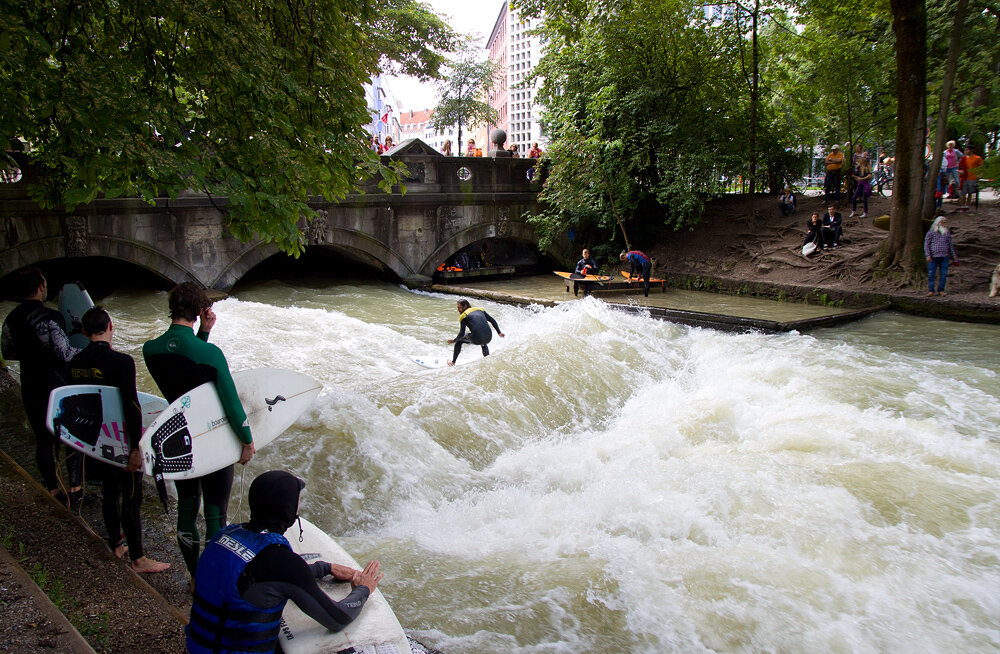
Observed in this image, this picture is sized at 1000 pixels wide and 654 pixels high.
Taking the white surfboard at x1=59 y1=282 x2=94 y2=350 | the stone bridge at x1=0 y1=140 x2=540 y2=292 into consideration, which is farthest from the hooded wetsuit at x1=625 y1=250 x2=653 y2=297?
→ the white surfboard at x1=59 y1=282 x2=94 y2=350

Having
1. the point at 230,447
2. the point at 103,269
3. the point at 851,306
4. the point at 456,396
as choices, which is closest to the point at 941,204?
the point at 851,306

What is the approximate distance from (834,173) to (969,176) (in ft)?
10.1

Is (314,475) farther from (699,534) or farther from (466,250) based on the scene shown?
(466,250)

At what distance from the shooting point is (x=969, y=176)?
53.5 ft

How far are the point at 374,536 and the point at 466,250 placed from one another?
1768cm

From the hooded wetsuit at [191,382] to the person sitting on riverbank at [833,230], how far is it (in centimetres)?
1631

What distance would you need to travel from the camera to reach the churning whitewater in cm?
395

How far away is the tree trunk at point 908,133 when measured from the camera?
43.1ft

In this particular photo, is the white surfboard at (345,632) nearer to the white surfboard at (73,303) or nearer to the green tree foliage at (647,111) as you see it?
the white surfboard at (73,303)

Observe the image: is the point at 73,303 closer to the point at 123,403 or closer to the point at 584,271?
the point at 123,403

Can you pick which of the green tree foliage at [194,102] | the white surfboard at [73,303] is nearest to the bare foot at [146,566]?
the green tree foliage at [194,102]

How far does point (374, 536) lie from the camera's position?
5.00 metres

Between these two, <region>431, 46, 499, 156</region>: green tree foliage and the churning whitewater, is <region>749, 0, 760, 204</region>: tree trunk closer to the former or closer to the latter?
the churning whitewater

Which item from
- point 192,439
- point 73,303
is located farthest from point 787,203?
point 192,439
